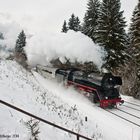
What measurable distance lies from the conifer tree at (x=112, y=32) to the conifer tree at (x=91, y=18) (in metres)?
3.73

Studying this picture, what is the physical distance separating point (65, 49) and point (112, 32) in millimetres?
7375

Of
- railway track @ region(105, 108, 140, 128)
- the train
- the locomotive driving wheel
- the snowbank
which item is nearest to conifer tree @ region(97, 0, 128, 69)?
the snowbank

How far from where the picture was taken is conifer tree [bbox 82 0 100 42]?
35.8 m

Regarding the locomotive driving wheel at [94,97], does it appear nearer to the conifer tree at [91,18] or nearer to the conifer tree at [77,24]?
the conifer tree at [91,18]

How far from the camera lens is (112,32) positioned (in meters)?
30.8

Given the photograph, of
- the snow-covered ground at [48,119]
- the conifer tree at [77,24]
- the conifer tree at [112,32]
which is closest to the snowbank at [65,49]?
the conifer tree at [112,32]

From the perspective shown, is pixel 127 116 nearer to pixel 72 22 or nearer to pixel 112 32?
pixel 112 32

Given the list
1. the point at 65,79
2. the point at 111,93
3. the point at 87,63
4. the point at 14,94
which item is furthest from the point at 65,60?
the point at 14,94

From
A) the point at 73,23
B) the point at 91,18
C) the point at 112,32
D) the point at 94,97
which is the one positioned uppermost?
the point at 73,23

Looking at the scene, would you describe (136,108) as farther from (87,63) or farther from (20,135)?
(20,135)

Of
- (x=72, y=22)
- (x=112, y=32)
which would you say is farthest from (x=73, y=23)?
(x=112, y=32)

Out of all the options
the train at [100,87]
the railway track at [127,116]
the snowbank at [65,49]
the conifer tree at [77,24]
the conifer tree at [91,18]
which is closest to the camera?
the railway track at [127,116]

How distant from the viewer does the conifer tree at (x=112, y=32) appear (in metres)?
30.0

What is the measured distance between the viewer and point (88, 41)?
27.0 metres
